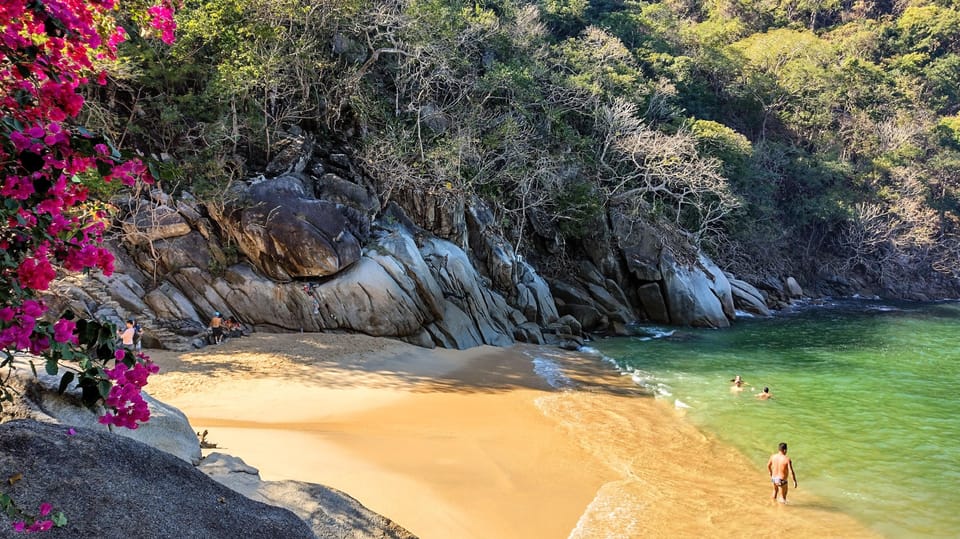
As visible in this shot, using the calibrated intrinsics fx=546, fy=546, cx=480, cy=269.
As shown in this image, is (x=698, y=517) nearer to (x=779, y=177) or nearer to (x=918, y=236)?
(x=779, y=177)

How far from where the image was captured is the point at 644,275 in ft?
92.5

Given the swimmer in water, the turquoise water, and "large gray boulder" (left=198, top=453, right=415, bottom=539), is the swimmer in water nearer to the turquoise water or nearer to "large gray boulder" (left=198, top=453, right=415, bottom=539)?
the turquoise water

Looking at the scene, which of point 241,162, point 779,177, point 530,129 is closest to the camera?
point 241,162

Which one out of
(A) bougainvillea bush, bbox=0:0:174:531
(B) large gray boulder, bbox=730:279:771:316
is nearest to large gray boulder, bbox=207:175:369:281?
(A) bougainvillea bush, bbox=0:0:174:531

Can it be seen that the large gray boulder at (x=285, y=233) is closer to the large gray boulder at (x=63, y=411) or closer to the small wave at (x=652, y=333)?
the large gray boulder at (x=63, y=411)

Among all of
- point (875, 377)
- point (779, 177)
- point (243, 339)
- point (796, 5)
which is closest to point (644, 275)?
point (875, 377)

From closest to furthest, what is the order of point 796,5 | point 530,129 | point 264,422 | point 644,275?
1. point 264,422
2. point 530,129
3. point 644,275
4. point 796,5

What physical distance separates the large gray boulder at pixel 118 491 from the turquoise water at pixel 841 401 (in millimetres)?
9648

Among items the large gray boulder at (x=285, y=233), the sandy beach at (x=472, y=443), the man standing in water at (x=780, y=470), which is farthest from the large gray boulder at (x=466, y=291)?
the man standing in water at (x=780, y=470)

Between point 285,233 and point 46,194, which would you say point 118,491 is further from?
point 285,233

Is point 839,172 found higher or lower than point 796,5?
lower

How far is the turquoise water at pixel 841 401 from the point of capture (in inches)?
384

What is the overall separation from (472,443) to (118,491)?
8.19m

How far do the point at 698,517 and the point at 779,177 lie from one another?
36.2 metres
